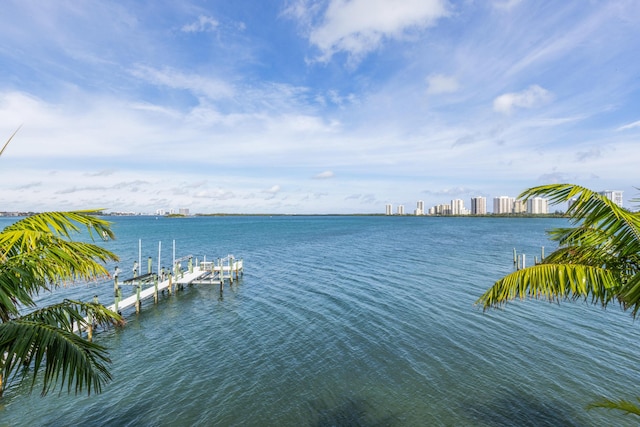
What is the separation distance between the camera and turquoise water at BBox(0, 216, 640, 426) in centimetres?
1109

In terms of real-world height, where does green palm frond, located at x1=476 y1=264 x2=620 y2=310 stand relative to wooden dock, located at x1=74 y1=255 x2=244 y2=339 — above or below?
above

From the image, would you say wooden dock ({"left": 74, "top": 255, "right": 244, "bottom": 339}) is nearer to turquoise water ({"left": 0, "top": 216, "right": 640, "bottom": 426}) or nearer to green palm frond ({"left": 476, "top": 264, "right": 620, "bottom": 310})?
turquoise water ({"left": 0, "top": 216, "right": 640, "bottom": 426})

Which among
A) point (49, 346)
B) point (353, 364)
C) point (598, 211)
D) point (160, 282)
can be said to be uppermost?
point (598, 211)

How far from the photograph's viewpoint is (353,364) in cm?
1430

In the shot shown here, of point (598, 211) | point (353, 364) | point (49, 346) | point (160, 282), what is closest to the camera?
point (49, 346)

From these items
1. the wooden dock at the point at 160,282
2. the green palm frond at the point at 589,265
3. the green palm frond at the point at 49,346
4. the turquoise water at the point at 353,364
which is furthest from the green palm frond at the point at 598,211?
the wooden dock at the point at 160,282

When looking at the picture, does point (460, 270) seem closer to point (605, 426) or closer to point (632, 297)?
point (605, 426)

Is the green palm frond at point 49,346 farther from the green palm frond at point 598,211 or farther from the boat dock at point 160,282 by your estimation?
the boat dock at point 160,282

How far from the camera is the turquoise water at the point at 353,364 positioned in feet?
36.4

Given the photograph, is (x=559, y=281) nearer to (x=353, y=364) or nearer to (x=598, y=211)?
(x=598, y=211)

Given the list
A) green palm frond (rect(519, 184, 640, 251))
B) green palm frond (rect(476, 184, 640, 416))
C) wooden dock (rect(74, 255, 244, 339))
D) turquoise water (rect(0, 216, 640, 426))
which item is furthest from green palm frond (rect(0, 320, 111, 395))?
wooden dock (rect(74, 255, 244, 339))

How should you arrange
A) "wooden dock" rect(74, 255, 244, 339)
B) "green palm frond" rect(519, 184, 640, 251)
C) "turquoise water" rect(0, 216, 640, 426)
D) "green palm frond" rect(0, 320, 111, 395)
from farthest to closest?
"wooden dock" rect(74, 255, 244, 339) → "turquoise water" rect(0, 216, 640, 426) → "green palm frond" rect(519, 184, 640, 251) → "green palm frond" rect(0, 320, 111, 395)

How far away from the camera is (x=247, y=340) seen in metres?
17.0

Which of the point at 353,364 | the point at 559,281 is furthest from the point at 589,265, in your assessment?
the point at 353,364
